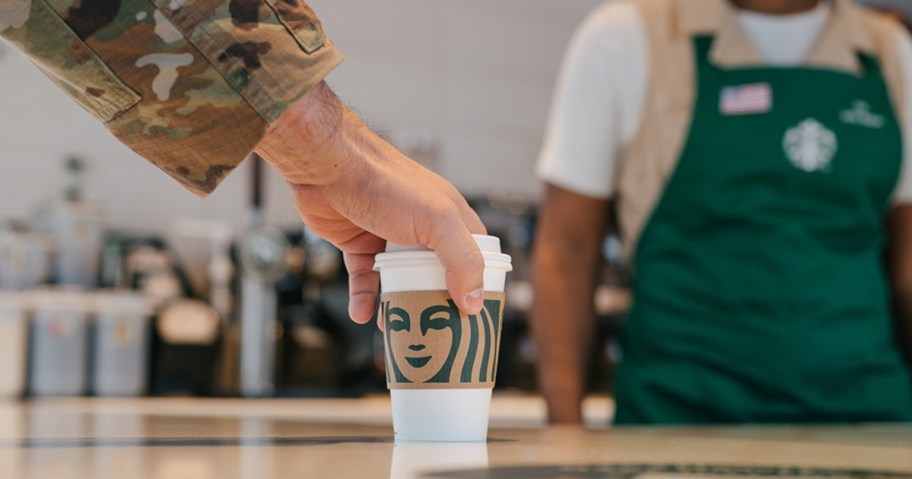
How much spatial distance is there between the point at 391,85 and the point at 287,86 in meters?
2.82

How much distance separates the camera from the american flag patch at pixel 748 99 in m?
1.58

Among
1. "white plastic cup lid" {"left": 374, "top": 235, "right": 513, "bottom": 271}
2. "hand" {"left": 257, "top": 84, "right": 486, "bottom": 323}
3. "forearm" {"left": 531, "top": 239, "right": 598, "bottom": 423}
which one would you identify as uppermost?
"hand" {"left": 257, "top": 84, "right": 486, "bottom": 323}

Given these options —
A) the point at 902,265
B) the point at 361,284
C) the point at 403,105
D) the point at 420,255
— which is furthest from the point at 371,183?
the point at 403,105

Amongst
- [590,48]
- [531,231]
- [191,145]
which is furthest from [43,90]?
[191,145]

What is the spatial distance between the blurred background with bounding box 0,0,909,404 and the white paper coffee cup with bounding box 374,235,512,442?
153 centimetres

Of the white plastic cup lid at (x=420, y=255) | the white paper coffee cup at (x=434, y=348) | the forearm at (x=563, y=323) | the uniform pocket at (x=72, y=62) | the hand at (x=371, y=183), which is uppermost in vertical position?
the uniform pocket at (x=72, y=62)

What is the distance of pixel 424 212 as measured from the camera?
736 millimetres

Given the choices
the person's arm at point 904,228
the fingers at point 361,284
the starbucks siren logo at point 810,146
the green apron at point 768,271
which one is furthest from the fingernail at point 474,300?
the person's arm at point 904,228

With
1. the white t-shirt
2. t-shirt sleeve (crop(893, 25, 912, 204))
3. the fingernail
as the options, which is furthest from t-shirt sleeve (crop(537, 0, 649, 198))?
the fingernail

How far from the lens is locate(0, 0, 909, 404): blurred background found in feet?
8.39

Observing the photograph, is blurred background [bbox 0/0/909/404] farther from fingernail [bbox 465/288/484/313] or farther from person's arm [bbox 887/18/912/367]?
fingernail [bbox 465/288/484/313]

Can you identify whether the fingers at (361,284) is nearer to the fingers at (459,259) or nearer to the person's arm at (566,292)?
the fingers at (459,259)

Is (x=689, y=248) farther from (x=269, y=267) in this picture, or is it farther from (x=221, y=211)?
(x=221, y=211)

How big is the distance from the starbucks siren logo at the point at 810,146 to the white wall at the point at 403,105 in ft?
4.94
